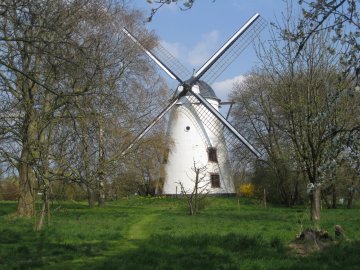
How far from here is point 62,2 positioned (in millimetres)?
9305

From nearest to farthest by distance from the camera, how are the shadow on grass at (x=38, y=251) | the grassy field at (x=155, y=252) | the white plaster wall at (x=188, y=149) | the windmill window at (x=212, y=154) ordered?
the grassy field at (x=155, y=252)
the shadow on grass at (x=38, y=251)
the white plaster wall at (x=188, y=149)
the windmill window at (x=212, y=154)

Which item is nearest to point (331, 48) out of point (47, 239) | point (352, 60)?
point (352, 60)

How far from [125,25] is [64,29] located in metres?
19.5

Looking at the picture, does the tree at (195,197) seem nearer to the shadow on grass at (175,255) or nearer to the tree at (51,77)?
the tree at (51,77)

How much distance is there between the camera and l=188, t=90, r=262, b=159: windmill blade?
3784 centimetres

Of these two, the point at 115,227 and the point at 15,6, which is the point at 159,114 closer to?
the point at 115,227

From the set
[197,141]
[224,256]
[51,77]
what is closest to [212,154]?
[197,141]

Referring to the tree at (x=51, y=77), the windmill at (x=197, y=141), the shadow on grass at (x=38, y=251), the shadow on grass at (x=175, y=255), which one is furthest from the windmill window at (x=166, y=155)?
the shadow on grass at (x=175, y=255)

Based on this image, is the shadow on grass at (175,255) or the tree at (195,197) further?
the tree at (195,197)

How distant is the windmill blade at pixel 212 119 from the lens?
37.8 metres

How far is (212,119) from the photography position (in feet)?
137

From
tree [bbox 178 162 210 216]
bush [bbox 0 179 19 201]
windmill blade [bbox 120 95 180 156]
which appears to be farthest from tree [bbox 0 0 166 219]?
windmill blade [bbox 120 95 180 156]

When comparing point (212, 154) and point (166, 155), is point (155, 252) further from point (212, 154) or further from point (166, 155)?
point (212, 154)

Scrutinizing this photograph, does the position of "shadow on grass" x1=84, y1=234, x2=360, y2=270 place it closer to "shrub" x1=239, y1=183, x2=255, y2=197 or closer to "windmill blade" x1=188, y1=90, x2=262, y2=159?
"windmill blade" x1=188, y1=90, x2=262, y2=159
